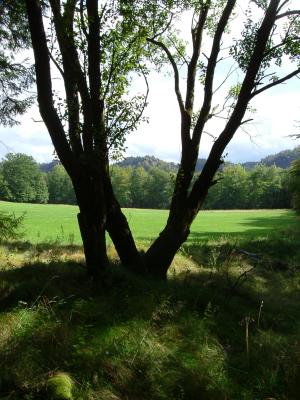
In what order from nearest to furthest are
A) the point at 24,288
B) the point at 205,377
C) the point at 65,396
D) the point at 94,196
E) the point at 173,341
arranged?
the point at 65,396, the point at 205,377, the point at 173,341, the point at 24,288, the point at 94,196

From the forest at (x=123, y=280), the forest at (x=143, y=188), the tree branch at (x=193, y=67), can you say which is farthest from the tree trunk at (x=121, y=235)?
the forest at (x=143, y=188)

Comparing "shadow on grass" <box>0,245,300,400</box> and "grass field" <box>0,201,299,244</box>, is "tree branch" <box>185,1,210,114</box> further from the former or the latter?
"shadow on grass" <box>0,245,300,400</box>

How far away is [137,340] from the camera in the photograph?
568 centimetres

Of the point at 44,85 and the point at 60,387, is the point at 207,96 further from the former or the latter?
the point at 60,387

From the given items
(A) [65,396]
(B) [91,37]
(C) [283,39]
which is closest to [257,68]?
(C) [283,39]

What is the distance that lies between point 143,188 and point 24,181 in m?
32.9

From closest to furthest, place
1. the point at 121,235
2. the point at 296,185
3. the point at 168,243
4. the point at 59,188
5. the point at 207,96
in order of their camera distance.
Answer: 1. the point at 121,235
2. the point at 168,243
3. the point at 207,96
4. the point at 296,185
5. the point at 59,188

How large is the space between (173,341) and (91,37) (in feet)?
16.4

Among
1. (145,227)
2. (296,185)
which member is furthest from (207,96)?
(145,227)

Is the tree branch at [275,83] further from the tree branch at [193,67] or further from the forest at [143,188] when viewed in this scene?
the forest at [143,188]

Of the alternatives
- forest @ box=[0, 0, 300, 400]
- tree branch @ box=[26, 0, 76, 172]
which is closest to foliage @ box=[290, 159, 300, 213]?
forest @ box=[0, 0, 300, 400]

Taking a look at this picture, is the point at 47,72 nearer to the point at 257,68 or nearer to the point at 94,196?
the point at 94,196

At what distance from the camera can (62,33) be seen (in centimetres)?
703

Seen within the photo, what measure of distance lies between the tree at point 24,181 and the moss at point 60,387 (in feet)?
332
